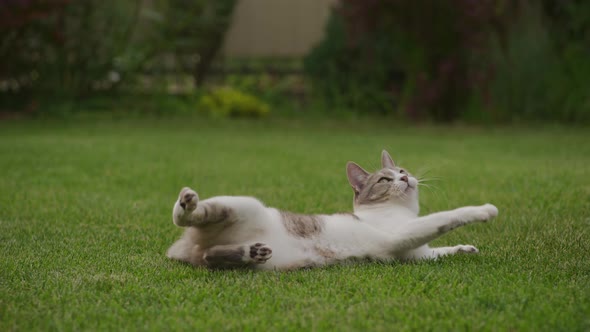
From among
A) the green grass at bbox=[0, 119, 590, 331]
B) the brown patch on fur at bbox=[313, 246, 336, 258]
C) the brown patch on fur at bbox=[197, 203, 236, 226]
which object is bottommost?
the green grass at bbox=[0, 119, 590, 331]

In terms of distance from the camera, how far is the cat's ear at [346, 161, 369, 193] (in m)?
3.59

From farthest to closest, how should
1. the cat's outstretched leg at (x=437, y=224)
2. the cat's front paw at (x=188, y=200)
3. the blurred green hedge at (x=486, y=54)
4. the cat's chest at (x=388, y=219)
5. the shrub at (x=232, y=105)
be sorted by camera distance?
the shrub at (x=232, y=105)
the blurred green hedge at (x=486, y=54)
the cat's chest at (x=388, y=219)
the cat's outstretched leg at (x=437, y=224)
the cat's front paw at (x=188, y=200)

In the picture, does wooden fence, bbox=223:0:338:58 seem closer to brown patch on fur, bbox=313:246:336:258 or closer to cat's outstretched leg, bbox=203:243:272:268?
brown patch on fur, bbox=313:246:336:258

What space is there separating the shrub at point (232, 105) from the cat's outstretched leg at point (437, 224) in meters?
8.71

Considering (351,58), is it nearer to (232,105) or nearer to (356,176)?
(232,105)

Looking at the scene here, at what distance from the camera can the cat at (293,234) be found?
9.32 ft

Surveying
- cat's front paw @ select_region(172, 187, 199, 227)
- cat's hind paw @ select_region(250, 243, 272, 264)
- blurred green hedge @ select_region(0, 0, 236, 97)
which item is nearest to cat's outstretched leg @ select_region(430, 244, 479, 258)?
cat's hind paw @ select_region(250, 243, 272, 264)

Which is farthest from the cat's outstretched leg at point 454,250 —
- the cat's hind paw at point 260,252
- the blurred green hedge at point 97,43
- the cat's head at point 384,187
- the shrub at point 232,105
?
the blurred green hedge at point 97,43

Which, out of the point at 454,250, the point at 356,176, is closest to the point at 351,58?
the point at 356,176

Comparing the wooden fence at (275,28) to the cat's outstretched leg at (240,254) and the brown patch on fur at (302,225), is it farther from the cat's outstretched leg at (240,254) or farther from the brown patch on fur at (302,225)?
the cat's outstretched leg at (240,254)

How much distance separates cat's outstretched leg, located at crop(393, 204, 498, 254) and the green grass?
117 mm

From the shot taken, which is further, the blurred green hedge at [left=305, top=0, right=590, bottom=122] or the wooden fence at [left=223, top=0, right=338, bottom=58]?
the wooden fence at [left=223, top=0, right=338, bottom=58]

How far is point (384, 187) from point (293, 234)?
2.10 feet

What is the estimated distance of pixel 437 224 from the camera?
2938 mm
